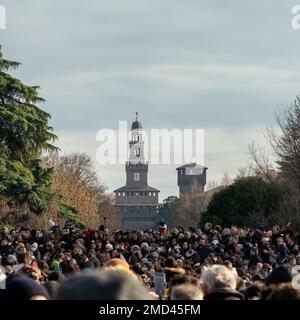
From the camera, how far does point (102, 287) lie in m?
5.07

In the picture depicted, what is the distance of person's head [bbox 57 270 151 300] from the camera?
5062 millimetres

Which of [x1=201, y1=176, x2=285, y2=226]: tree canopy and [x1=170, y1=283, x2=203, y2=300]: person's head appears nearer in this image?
[x1=170, y1=283, x2=203, y2=300]: person's head

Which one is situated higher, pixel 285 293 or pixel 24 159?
pixel 24 159

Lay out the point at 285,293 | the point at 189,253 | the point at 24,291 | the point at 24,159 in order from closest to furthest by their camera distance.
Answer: the point at 24,291
the point at 285,293
the point at 189,253
the point at 24,159

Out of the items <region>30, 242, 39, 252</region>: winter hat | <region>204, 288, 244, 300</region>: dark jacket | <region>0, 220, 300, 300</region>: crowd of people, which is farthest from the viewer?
<region>30, 242, 39, 252</region>: winter hat

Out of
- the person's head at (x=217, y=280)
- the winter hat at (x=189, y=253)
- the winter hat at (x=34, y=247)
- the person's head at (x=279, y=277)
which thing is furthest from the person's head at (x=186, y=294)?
the winter hat at (x=34, y=247)

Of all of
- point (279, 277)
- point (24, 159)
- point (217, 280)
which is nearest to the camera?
point (217, 280)

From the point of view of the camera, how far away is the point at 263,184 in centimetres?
5075

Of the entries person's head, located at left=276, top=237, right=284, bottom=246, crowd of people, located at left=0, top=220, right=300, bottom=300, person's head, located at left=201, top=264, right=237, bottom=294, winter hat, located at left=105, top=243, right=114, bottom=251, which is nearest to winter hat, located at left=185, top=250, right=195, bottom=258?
crowd of people, located at left=0, top=220, right=300, bottom=300

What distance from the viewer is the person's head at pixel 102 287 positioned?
5.06 meters

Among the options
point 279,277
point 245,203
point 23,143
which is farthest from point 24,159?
point 279,277

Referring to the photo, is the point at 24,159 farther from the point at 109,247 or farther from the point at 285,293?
the point at 285,293

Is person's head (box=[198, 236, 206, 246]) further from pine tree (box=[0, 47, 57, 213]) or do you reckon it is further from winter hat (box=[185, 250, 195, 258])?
pine tree (box=[0, 47, 57, 213])
